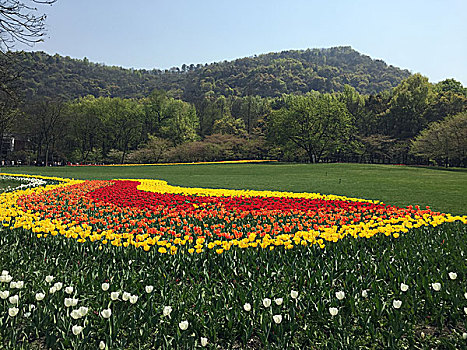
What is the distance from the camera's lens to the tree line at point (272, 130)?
4306cm

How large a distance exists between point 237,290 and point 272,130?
44.0 meters

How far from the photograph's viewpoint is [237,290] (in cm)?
321

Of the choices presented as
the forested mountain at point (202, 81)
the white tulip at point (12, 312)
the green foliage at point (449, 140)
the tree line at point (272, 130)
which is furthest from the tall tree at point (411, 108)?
the forested mountain at point (202, 81)

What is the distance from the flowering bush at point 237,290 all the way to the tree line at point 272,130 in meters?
33.0

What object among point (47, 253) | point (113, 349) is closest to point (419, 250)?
point (113, 349)

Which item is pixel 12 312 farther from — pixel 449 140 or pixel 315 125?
pixel 315 125

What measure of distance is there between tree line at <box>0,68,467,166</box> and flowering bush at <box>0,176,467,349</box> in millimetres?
33021

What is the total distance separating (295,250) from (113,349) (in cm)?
252

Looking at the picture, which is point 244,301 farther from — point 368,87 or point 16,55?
point 368,87

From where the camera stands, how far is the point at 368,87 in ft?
380

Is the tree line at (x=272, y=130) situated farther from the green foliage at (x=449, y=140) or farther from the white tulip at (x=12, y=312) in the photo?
the white tulip at (x=12, y=312)

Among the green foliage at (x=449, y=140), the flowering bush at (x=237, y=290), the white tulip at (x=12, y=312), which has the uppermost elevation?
the green foliage at (x=449, y=140)

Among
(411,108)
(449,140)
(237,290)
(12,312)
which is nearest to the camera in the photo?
(12,312)

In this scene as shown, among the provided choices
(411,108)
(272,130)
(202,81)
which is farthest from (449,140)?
(202,81)
